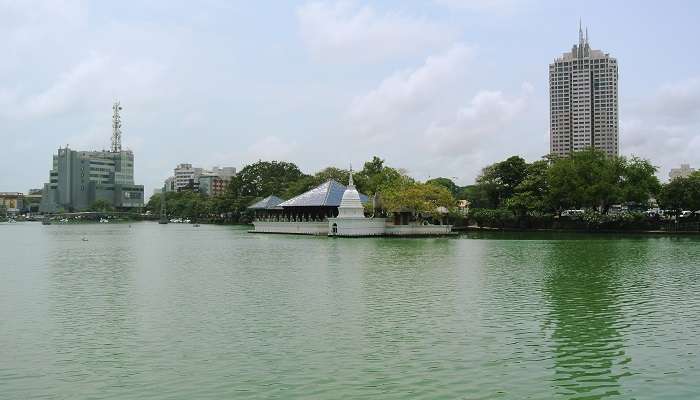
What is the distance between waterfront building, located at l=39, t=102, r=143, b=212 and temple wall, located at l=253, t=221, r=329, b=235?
312 ft

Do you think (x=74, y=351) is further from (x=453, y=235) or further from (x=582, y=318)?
(x=453, y=235)

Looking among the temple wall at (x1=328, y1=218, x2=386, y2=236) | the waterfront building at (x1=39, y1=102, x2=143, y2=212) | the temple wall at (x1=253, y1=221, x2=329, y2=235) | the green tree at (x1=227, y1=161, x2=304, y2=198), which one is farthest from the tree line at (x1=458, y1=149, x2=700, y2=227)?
the waterfront building at (x1=39, y1=102, x2=143, y2=212)

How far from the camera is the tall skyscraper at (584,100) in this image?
121375 mm

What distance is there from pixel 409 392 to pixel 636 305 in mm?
10225

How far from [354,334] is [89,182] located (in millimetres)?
160446

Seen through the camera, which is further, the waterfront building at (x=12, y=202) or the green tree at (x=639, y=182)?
the waterfront building at (x=12, y=202)

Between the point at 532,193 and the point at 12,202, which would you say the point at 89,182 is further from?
the point at 532,193

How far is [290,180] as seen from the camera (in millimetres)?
107750

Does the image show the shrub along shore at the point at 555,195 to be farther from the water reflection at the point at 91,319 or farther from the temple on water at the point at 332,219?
the water reflection at the point at 91,319

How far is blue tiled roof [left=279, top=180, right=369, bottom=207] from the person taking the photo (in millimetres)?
68688

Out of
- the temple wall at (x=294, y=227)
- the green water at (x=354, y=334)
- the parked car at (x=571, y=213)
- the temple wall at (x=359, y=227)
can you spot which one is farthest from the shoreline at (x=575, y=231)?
the green water at (x=354, y=334)

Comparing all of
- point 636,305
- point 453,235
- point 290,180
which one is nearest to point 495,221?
point 453,235

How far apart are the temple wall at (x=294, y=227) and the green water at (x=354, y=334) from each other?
129 ft

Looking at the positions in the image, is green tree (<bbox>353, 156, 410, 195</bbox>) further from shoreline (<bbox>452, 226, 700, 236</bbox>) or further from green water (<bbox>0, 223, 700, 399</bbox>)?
green water (<bbox>0, 223, 700, 399</bbox>)
